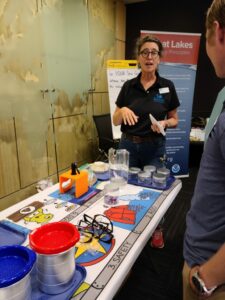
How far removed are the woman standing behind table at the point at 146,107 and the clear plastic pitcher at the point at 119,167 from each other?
114mm

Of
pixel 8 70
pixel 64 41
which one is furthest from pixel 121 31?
pixel 8 70

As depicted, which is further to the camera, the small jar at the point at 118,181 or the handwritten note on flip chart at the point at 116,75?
the handwritten note on flip chart at the point at 116,75

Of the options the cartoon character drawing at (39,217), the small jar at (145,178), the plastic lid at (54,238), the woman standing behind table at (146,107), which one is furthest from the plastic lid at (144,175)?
the plastic lid at (54,238)

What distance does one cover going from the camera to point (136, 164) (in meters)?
1.83

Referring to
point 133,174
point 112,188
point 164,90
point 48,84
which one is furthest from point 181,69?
point 112,188

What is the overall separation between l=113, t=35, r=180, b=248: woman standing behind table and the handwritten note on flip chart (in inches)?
65.2

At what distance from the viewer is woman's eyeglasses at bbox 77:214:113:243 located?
0.93 m

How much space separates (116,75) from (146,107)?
6.39 feet

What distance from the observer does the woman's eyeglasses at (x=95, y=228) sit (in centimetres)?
93

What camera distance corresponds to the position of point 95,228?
98cm

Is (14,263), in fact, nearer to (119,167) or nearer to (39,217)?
(39,217)

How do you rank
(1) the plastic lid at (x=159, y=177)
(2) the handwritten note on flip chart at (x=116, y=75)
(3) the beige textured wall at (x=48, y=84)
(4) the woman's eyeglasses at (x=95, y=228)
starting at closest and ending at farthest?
(4) the woman's eyeglasses at (x=95, y=228) → (1) the plastic lid at (x=159, y=177) → (3) the beige textured wall at (x=48, y=84) → (2) the handwritten note on flip chart at (x=116, y=75)

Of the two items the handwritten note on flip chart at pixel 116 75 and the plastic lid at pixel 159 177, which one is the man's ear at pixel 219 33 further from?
the handwritten note on flip chart at pixel 116 75

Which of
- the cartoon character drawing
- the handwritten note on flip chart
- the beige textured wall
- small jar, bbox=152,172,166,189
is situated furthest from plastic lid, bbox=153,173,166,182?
the handwritten note on flip chart
